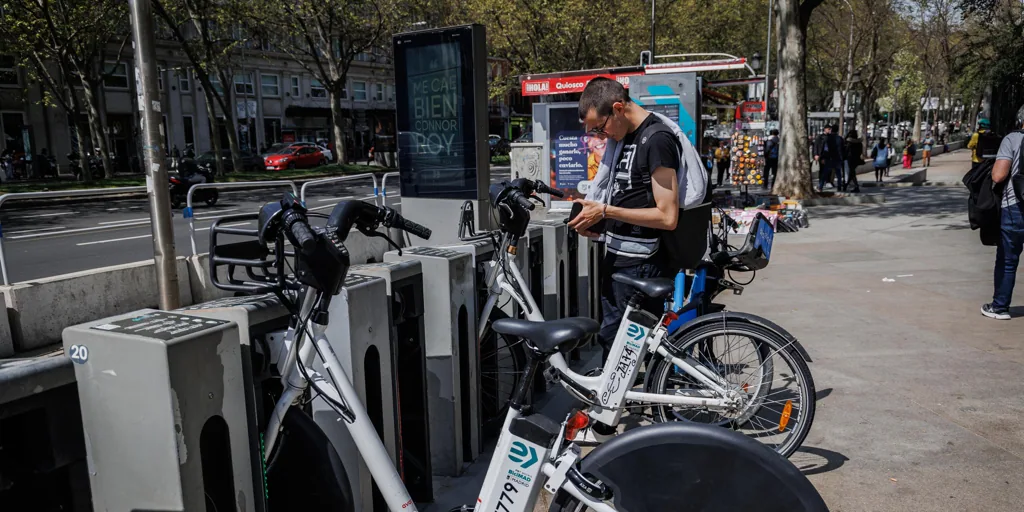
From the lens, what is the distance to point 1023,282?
819 centimetres

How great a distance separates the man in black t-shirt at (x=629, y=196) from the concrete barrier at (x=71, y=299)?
5.94m

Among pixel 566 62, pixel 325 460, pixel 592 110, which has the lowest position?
pixel 325 460

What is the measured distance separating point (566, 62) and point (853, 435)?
32347mm

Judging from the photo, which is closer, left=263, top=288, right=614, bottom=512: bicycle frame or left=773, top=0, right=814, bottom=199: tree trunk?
left=263, top=288, right=614, bottom=512: bicycle frame

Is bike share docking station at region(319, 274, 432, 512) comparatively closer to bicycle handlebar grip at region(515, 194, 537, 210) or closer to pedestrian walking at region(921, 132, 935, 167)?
bicycle handlebar grip at region(515, 194, 537, 210)

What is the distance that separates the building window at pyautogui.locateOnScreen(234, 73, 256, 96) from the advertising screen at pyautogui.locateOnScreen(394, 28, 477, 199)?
4611 centimetres

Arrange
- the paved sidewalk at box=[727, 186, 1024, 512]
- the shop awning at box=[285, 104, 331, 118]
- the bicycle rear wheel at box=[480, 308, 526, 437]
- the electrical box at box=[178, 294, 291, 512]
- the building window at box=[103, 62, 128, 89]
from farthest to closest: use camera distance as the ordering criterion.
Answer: the shop awning at box=[285, 104, 331, 118]
the building window at box=[103, 62, 128, 89]
the bicycle rear wheel at box=[480, 308, 526, 437]
the paved sidewalk at box=[727, 186, 1024, 512]
the electrical box at box=[178, 294, 291, 512]

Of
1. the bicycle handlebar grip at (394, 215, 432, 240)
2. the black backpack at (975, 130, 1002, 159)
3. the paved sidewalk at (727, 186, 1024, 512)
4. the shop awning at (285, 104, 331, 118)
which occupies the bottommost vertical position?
the paved sidewalk at (727, 186, 1024, 512)

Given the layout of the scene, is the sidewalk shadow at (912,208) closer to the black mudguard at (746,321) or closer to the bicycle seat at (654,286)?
the black mudguard at (746,321)

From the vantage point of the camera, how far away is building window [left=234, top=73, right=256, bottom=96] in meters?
51.0

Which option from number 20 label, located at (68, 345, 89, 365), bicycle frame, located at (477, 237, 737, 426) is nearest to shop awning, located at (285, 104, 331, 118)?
bicycle frame, located at (477, 237, 737, 426)

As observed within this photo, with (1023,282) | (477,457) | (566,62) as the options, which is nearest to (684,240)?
(477,457)

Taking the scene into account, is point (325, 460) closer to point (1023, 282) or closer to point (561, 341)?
point (561, 341)

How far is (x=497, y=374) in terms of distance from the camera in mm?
4492
